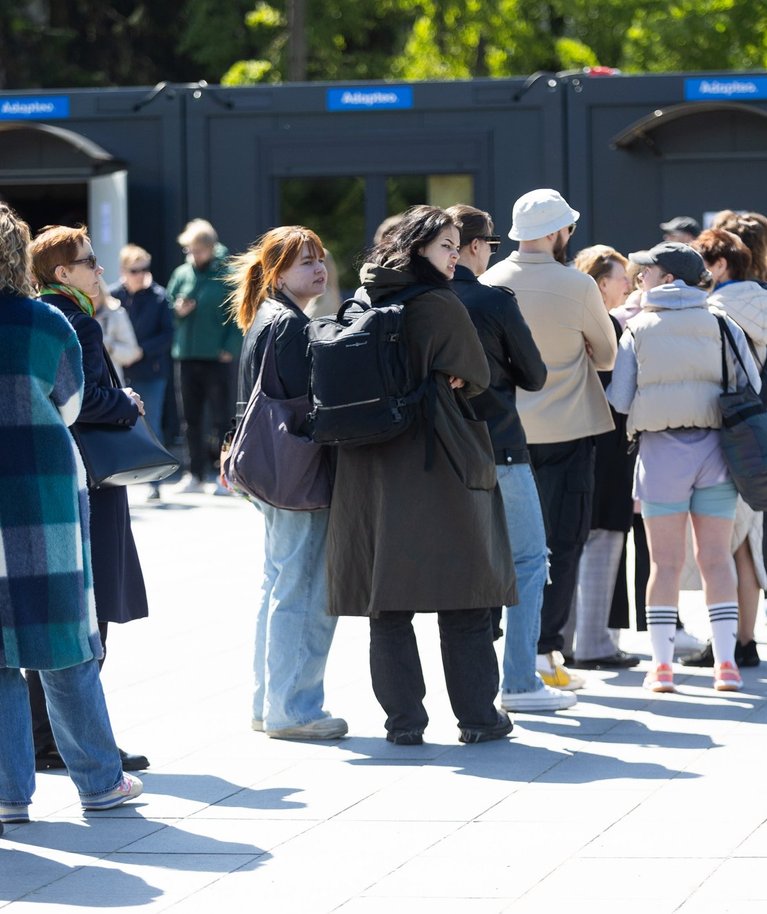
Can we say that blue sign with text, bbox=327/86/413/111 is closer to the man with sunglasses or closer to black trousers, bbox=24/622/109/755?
the man with sunglasses

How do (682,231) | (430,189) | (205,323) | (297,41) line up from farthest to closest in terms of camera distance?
(297,41)
(430,189)
(205,323)
(682,231)

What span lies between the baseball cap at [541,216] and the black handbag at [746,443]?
2.99 ft

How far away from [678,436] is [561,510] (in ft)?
1.81

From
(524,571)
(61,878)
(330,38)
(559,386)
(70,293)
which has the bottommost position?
(61,878)

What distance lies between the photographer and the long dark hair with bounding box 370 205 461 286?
5.95 m

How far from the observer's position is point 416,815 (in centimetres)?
521

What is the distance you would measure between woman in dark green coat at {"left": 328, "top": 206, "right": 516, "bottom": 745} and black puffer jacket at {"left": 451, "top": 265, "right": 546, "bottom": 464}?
32cm

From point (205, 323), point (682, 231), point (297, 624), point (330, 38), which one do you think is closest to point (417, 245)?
point (297, 624)

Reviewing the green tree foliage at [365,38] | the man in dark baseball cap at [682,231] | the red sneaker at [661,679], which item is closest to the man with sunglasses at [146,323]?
the man in dark baseball cap at [682,231]

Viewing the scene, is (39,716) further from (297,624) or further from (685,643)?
(685,643)

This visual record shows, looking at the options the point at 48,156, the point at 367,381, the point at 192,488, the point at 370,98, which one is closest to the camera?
the point at 367,381

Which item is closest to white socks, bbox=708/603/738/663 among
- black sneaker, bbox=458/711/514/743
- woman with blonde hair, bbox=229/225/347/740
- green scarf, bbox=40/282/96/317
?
black sneaker, bbox=458/711/514/743

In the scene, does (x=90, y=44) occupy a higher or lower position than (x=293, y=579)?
higher

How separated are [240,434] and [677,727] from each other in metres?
1.85
